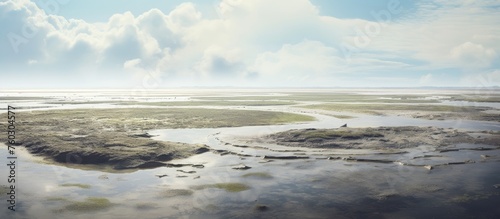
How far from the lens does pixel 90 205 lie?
2241 centimetres

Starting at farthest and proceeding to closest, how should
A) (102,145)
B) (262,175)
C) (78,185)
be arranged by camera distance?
(102,145), (262,175), (78,185)

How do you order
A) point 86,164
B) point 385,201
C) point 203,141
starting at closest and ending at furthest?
point 385,201, point 86,164, point 203,141

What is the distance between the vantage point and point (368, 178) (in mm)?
28891

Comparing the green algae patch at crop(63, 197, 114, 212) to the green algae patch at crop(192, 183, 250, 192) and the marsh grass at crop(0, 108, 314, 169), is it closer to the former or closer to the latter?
the green algae patch at crop(192, 183, 250, 192)

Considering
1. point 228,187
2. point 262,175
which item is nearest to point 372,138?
point 262,175

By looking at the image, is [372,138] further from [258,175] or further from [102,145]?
[102,145]

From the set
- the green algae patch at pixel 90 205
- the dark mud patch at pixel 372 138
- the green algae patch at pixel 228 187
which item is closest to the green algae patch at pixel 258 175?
the green algae patch at pixel 228 187

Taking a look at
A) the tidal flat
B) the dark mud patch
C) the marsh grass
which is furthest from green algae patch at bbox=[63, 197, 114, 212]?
the dark mud patch

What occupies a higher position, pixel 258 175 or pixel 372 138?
pixel 372 138

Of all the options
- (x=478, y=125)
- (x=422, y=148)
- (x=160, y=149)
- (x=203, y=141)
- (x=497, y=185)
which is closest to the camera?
(x=497, y=185)

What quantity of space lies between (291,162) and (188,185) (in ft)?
38.3

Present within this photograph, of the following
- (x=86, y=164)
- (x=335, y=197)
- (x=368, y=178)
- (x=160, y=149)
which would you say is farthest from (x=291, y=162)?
(x=86, y=164)

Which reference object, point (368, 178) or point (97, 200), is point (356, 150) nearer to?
point (368, 178)

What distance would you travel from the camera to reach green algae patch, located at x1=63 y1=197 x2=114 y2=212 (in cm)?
2172
